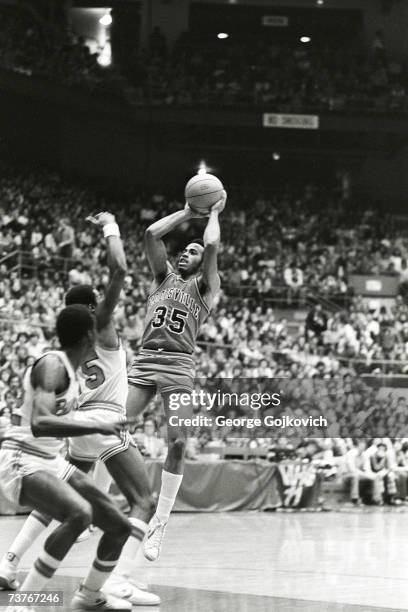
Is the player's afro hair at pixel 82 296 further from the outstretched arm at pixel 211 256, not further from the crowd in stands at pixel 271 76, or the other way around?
the crowd in stands at pixel 271 76

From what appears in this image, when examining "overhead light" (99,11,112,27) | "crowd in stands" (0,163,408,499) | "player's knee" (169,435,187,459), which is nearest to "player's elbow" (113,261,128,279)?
"player's knee" (169,435,187,459)

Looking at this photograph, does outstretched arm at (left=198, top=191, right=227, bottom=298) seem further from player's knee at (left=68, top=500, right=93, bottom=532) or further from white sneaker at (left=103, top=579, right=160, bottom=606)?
player's knee at (left=68, top=500, right=93, bottom=532)

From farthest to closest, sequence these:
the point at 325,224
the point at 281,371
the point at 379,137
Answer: the point at 379,137
the point at 325,224
the point at 281,371

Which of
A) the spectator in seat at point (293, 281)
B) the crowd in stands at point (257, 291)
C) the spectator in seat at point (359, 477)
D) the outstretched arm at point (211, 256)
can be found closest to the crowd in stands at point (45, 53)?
the crowd in stands at point (257, 291)

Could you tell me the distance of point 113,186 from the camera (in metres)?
33.3

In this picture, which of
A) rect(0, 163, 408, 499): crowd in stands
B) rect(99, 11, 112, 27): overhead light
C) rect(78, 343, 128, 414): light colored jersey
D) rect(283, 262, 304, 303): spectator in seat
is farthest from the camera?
rect(99, 11, 112, 27): overhead light

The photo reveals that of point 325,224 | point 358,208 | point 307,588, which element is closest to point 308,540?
point 307,588

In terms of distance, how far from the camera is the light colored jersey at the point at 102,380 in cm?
732

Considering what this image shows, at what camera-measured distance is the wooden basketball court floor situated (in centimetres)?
719

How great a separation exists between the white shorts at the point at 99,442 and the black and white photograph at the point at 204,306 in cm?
2

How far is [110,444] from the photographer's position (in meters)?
7.23

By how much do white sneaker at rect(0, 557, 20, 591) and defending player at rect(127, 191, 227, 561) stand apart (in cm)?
109

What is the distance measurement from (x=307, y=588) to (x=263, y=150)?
29659 mm

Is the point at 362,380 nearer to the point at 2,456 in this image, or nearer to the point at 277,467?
the point at 277,467
